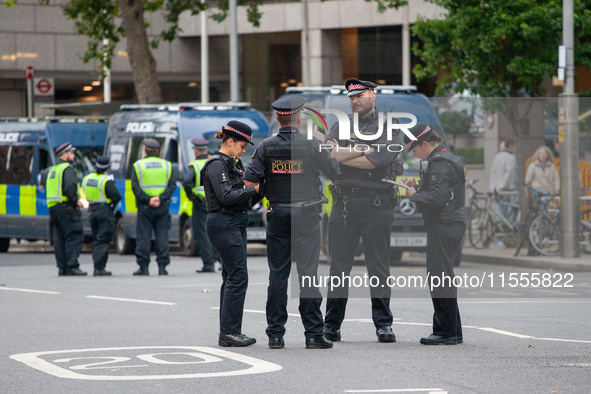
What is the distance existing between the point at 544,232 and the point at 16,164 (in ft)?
35.1

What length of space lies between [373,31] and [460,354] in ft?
74.4

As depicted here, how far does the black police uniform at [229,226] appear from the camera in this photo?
9.06 metres

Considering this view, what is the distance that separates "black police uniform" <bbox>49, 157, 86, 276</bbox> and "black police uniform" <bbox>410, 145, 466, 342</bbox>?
8.32 metres

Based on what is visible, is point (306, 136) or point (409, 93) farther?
point (409, 93)

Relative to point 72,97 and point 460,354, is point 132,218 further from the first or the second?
point 72,97

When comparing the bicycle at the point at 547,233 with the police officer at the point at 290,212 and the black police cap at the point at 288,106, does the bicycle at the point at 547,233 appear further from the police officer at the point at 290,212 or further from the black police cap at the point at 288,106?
the black police cap at the point at 288,106

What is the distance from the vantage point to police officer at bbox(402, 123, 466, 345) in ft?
29.9

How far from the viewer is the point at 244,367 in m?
8.02

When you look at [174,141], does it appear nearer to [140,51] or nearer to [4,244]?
[4,244]

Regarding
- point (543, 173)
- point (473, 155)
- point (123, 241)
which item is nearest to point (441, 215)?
point (543, 173)

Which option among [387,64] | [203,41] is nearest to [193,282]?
[387,64]

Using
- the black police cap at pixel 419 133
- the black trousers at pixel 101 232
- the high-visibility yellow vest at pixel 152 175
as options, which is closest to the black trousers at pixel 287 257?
the black police cap at pixel 419 133

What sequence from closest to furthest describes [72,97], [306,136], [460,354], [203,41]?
1. [460,354]
2. [306,136]
3. [203,41]
4. [72,97]

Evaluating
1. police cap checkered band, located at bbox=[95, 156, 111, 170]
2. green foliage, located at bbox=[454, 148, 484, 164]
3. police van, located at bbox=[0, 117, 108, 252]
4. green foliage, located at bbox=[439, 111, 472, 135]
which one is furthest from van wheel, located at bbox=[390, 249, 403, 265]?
police van, located at bbox=[0, 117, 108, 252]
